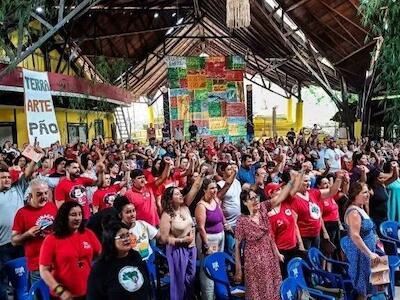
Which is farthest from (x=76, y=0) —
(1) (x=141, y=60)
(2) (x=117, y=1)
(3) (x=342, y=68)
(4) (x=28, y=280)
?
(1) (x=141, y=60)

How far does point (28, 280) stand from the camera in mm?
4734

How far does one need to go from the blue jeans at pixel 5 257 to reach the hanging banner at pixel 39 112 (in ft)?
8.07

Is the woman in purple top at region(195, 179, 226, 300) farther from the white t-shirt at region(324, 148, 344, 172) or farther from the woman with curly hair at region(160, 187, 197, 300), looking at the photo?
the white t-shirt at region(324, 148, 344, 172)

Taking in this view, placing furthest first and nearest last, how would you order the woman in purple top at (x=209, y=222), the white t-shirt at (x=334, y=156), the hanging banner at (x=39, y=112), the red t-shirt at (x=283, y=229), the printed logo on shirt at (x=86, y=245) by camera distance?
the white t-shirt at (x=334, y=156), the hanging banner at (x=39, y=112), the woman in purple top at (x=209, y=222), the red t-shirt at (x=283, y=229), the printed logo on shirt at (x=86, y=245)

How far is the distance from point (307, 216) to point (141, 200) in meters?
1.83

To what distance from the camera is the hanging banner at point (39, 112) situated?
25.7 feet

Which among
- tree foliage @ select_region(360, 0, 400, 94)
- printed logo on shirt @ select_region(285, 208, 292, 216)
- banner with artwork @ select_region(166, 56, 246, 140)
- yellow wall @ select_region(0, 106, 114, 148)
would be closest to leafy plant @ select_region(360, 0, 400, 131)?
tree foliage @ select_region(360, 0, 400, 94)

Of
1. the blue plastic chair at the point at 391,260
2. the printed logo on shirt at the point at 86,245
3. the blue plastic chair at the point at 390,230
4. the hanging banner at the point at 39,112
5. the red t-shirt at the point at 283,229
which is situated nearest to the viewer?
the printed logo on shirt at the point at 86,245

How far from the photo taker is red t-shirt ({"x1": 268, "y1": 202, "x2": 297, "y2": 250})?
5.20 metres

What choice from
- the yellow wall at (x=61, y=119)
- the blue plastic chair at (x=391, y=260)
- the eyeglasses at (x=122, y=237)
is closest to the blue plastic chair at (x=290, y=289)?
the blue plastic chair at (x=391, y=260)

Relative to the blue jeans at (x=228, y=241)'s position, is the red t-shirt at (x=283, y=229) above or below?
above

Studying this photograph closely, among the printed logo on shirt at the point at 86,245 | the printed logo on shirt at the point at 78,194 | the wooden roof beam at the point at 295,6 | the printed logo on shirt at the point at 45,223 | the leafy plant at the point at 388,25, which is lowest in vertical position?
the printed logo on shirt at the point at 86,245

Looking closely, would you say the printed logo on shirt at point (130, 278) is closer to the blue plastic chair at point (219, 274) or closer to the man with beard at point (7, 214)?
the blue plastic chair at point (219, 274)

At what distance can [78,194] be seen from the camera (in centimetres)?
566
